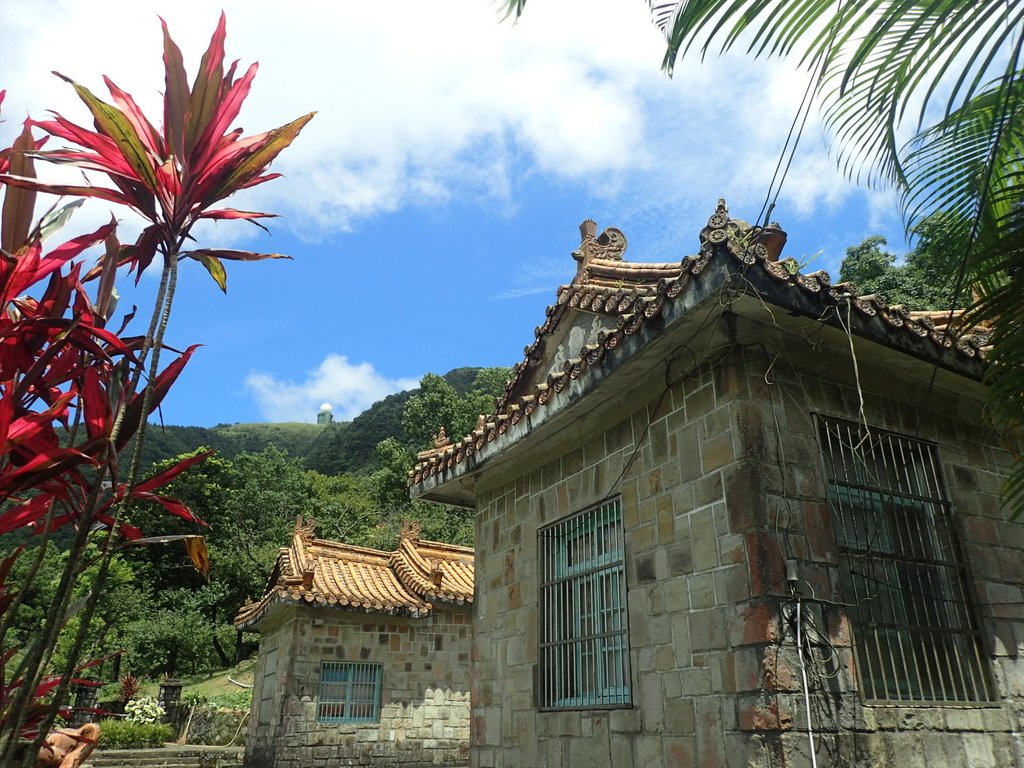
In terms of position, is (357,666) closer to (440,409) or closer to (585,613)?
(585,613)

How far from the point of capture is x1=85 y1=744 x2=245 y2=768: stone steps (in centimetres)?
1520

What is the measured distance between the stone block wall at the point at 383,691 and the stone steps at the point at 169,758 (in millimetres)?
3020

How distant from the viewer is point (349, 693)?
13.2 metres

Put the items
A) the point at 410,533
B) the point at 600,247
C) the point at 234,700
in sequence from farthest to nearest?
the point at 234,700 → the point at 410,533 → the point at 600,247

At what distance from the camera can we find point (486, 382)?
133ft

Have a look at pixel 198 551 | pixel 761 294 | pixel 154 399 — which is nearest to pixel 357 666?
pixel 761 294

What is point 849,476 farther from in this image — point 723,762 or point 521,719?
point 521,719

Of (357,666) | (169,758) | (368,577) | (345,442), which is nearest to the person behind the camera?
(357,666)

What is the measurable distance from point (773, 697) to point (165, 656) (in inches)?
1119

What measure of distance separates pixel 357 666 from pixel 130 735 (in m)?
8.51

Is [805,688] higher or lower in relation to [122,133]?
lower

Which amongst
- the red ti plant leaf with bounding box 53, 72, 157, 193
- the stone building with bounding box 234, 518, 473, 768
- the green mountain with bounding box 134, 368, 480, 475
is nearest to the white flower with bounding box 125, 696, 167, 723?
the stone building with bounding box 234, 518, 473, 768

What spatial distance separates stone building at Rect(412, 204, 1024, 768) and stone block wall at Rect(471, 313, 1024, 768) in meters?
0.01

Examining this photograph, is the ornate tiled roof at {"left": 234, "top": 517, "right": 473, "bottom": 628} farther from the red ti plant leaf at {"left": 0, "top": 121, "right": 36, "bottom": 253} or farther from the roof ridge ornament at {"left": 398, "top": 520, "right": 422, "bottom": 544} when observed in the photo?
the red ti plant leaf at {"left": 0, "top": 121, "right": 36, "bottom": 253}
